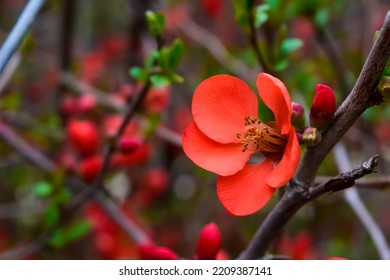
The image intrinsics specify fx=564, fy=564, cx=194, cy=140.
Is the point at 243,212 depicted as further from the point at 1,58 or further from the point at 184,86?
the point at 184,86

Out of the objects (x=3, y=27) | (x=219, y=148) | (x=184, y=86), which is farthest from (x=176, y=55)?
(x=3, y=27)

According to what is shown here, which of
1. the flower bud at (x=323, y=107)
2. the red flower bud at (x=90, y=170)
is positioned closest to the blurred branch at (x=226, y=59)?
the red flower bud at (x=90, y=170)

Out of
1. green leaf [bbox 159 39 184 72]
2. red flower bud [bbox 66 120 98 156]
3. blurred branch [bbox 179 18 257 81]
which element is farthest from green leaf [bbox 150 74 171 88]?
blurred branch [bbox 179 18 257 81]

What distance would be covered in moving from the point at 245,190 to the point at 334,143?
104 mm

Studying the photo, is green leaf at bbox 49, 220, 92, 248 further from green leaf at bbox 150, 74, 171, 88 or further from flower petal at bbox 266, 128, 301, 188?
flower petal at bbox 266, 128, 301, 188

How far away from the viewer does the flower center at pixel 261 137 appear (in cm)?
65

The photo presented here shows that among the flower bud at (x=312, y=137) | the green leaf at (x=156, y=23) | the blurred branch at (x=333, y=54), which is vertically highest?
the blurred branch at (x=333, y=54)

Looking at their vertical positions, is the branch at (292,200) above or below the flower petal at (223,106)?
below

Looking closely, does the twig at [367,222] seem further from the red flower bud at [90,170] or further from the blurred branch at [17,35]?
the blurred branch at [17,35]

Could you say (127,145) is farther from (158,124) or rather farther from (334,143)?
(334,143)

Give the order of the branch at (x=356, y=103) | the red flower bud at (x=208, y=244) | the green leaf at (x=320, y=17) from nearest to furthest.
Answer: the branch at (x=356, y=103), the red flower bud at (x=208, y=244), the green leaf at (x=320, y=17)

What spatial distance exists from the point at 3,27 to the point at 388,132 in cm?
157

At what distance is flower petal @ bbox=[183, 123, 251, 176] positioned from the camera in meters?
0.61
